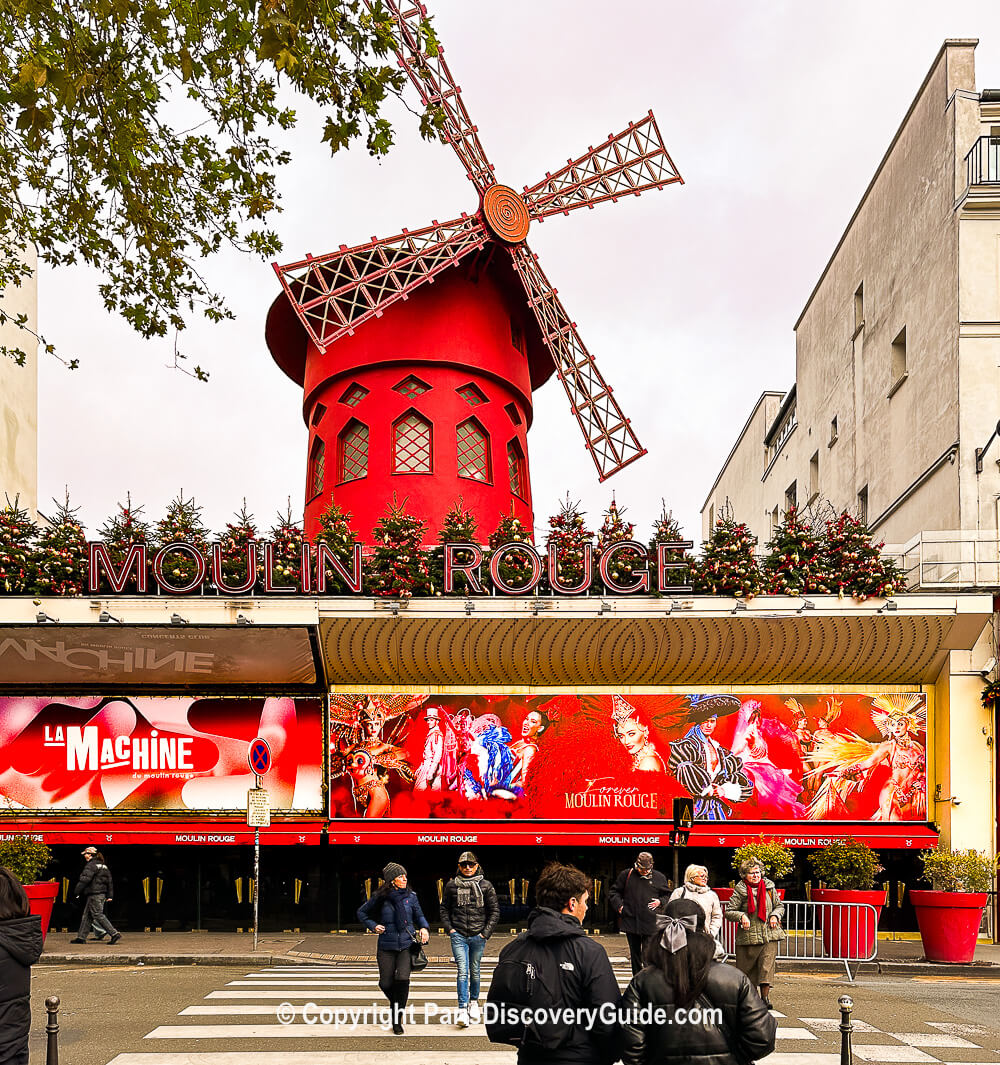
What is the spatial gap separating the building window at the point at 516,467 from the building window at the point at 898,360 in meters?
7.63

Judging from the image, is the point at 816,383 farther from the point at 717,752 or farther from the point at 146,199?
the point at 146,199

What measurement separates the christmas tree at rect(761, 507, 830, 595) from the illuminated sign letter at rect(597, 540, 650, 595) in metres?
1.85

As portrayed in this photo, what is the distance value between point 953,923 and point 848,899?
127 cm

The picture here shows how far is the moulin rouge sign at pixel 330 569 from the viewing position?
675 inches

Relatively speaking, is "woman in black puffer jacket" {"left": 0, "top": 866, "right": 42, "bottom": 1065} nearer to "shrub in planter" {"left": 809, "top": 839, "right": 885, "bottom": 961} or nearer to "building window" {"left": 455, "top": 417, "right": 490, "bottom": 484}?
"shrub in planter" {"left": 809, "top": 839, "right": 885, "bottom": 961}

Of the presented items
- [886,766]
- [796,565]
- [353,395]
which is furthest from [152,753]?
[886,766]

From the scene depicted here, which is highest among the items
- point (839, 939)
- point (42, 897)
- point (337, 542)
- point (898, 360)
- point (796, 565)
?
point (898, 360)

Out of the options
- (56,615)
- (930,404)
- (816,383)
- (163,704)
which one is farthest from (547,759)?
(816,383)

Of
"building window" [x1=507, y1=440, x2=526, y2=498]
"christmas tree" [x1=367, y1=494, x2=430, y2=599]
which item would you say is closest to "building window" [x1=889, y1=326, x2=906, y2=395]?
"building window" [x1=507, y1=440, x2=526, y2=498]

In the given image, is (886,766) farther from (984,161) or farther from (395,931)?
(395,931)

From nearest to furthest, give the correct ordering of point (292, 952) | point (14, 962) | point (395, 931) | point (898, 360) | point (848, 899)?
point (14, 962) < point (395, 931) < point (292, 952) < point (848, 899) < point (898, 360)

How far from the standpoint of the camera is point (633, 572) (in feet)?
57.3

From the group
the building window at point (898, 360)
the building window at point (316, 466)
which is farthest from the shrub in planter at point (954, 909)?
the building window at point (316, 466)

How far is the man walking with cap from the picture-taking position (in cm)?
945
